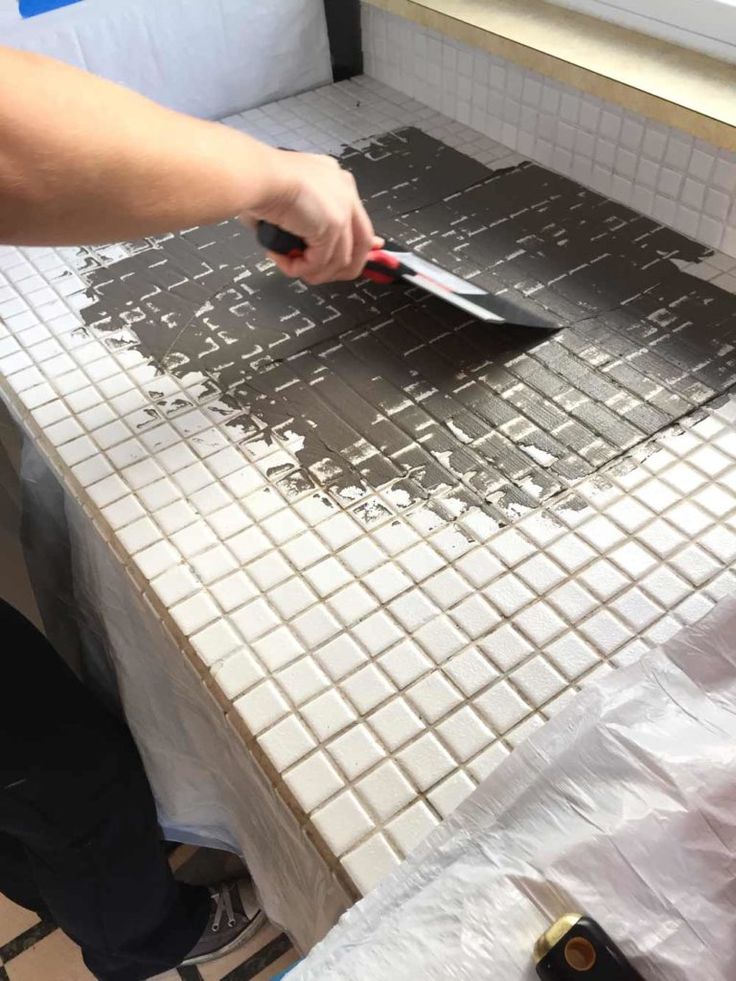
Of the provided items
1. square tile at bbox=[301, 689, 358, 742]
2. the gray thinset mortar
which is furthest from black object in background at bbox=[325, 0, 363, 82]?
square tile at bbox=[301, 689, 358, 742]

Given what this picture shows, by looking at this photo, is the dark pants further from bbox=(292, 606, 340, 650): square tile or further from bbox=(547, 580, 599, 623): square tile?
bbox=(547, 580, 599, 623): square tile

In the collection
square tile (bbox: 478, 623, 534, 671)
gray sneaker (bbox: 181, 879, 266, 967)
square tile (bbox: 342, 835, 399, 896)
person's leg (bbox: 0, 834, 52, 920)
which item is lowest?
gray sneaker (bbox: 181, 879, 266, 967)

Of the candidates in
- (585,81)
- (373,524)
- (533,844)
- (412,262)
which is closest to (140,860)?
(373,524)

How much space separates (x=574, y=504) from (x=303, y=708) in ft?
0.87

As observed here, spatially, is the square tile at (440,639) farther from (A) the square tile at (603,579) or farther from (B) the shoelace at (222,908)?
(B) the shoelace at (222,908)

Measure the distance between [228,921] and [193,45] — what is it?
118cm

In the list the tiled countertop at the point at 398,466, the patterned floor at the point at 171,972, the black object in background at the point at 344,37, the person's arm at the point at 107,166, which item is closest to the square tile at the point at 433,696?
the tiled countertop at the point at 398,466

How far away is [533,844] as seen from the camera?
417 mm

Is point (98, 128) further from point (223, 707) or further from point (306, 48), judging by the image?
point (306, 48)

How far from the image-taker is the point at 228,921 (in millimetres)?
1119

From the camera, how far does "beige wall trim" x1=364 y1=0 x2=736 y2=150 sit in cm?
81

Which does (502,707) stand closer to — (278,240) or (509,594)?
(509,594)

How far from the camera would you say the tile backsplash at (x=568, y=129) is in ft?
2.86

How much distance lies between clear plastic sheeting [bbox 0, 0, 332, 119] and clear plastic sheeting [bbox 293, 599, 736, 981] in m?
0.99
